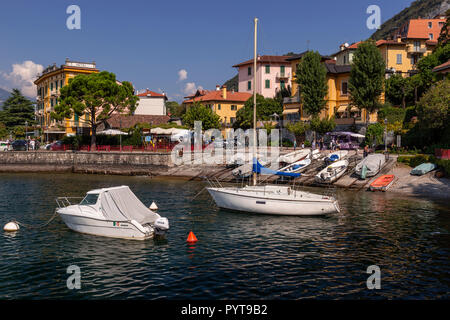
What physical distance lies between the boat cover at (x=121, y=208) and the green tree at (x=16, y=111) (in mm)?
89264

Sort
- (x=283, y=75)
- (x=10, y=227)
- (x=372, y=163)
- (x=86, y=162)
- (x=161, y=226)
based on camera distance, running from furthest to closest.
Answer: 1. (x=283, y=75)
2. (x=86, y=162)
3. (x=372, y=163)
4. (x=10, y=227)
5. (x=161, y=226)

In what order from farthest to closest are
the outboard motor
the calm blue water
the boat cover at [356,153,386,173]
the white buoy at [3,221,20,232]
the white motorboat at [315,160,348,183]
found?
the boat cover at [356,153,386,173] < the white motorboat at [315,160,348,183] < the white buoy at [3,221,20,232] < the outboard motor < the calm blue water

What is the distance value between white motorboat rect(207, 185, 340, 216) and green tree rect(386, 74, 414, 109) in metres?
47.2

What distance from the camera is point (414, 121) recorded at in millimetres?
56781

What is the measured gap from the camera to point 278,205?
89.1ft

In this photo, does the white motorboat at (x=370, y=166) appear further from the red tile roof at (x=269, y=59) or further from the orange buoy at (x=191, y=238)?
the red tile roof at (x=269, y=59)

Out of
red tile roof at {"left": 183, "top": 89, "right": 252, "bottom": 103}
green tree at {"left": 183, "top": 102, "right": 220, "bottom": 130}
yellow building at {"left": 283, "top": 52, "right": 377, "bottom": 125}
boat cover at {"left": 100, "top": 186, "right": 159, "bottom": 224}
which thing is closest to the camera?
boat cover at {"left": 100, "top": 186, "right": 159, "bottom": 224}

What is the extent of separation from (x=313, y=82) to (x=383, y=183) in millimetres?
32861

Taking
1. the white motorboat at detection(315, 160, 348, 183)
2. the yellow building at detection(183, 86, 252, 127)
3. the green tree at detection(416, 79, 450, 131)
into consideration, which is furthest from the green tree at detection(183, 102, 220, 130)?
the green tree at detection(416, 79, 450, 131)

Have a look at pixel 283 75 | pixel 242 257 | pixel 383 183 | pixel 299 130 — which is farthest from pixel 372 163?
pixel 283 75

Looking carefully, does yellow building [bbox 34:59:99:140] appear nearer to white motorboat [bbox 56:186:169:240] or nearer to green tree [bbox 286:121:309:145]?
green tree [bbox 286:121:309:145]

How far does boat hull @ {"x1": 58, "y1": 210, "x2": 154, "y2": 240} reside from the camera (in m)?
21.0

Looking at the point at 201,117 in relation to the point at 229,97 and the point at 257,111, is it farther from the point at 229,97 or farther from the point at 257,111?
the point at 229,97
